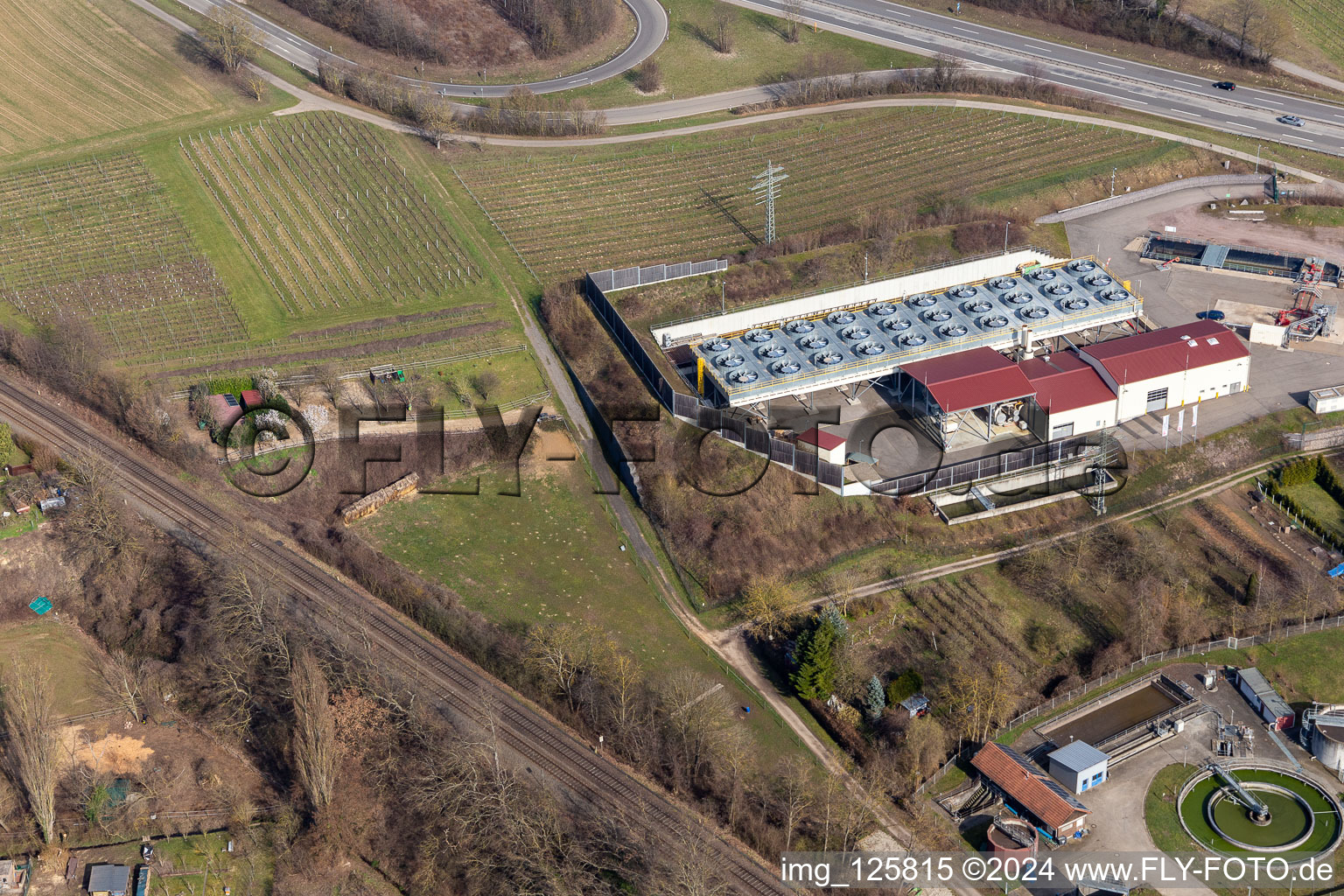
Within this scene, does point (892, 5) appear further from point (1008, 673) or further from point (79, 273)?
point (1008, 673)

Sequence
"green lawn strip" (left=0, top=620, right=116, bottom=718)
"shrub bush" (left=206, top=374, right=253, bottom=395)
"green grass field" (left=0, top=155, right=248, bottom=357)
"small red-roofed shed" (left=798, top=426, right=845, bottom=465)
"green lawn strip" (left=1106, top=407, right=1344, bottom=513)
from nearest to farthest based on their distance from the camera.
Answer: "green lawn strip" (left=0, top=620, right=116, bottom=718) < "green lawn strip" (left=1106, top=407, right=1344, bottom=513) < "small red-roofed shed" (left=798, top=426, right=845, bottom=465) < "shrub bush" (left=206, top=374, right=253, bottom=395) < "green grass field" (left=0, top=155, right=248, bottom=357)

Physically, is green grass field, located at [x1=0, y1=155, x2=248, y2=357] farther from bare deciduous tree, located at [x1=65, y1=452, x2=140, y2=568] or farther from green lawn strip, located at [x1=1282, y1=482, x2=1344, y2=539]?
green lawn strip, located at [x1=1282, y1=482, x2=1344, y2=539]

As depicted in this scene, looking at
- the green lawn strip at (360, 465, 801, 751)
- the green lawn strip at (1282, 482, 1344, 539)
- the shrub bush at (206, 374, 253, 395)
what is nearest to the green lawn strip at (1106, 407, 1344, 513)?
the green lawn strip at (1282, 482, 1344, 539)

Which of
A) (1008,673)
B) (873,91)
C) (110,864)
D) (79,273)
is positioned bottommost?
(110,864)

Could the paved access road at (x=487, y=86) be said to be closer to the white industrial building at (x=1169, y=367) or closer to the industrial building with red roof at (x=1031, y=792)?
the white industrial building at (x=1169, y=367)

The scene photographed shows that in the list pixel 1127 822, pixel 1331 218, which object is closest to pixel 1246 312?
pixel 1331 218

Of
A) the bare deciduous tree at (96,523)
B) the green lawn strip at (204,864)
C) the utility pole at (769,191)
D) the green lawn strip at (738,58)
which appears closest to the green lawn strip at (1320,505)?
the utility pole at (769,191)

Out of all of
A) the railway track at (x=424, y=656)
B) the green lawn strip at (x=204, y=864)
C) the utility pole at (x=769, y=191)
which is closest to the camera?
the railway track at (x=424, y=656)
